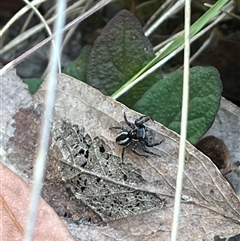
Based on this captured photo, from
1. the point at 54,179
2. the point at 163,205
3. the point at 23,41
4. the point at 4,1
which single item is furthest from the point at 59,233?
the point at 4,1

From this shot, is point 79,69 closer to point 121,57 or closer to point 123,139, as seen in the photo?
point 121,57

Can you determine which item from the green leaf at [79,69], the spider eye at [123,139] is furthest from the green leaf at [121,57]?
the spider eye at [123,139]

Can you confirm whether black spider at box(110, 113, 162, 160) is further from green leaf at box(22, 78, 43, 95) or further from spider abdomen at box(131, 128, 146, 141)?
green leaf at box(22, 78, 43, 95)

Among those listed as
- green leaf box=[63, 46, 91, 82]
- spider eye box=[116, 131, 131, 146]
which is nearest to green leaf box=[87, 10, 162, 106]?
green leaf box=[63, 46, 91, 82]

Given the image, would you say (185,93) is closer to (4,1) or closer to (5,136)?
(5,136)

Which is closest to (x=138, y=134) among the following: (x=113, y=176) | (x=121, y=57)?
(x=113, y=176)

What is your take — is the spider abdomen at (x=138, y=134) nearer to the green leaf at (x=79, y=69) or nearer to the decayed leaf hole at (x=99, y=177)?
the decayed leaf hole at (x=99, y=177)
